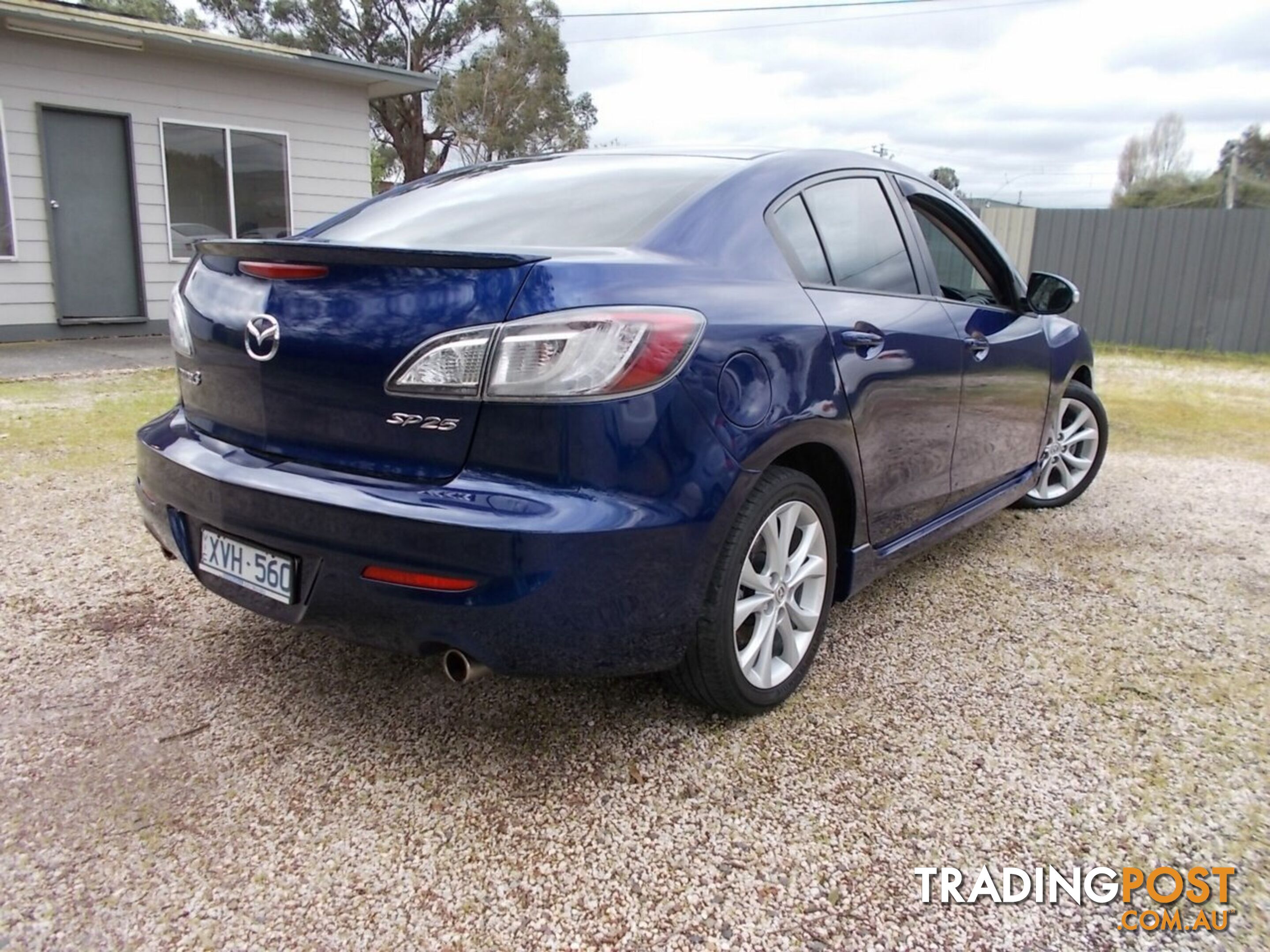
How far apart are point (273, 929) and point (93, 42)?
971 cm

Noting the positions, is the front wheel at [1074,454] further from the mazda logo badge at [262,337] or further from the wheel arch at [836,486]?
the mazda logo badge at [262,337]

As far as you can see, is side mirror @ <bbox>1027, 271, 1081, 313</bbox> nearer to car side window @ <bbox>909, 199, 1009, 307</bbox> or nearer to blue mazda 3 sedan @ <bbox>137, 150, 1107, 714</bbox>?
car side window @ <bbox>909, 199, 1009, 307</bbox>

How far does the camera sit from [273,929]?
1.76 meters

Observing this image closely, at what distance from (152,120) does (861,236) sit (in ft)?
30.0

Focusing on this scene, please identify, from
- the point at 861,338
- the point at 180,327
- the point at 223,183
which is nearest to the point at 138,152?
the point at 223,183

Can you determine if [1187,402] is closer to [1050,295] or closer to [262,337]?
[1050,295]

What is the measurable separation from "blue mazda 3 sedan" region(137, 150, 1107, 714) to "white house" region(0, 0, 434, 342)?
7746 millimetres

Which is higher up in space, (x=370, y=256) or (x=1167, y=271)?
(x=1167, y=271)

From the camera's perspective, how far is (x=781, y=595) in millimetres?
2518

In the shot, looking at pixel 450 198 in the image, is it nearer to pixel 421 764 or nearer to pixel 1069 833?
pixel 421 764

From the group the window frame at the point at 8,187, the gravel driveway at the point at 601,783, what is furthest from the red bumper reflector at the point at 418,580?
the window frame at the point at 8,187

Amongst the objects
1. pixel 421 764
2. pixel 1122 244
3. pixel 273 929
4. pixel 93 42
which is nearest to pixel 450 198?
pixel 421 764

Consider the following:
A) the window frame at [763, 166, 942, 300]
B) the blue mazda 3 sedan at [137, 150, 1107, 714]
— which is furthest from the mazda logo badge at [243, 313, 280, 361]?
the window frame at [763, 166, 942, 300]

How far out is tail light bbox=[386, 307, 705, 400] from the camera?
6.35ft
